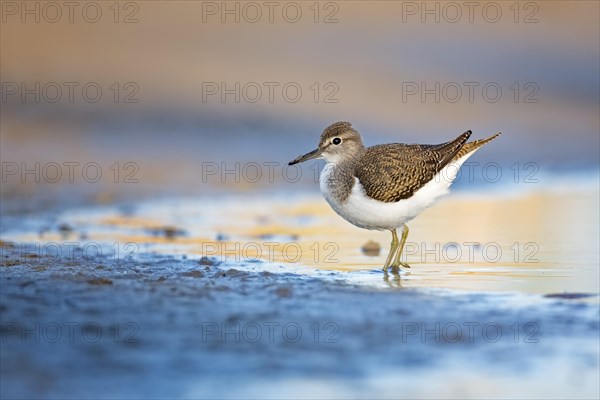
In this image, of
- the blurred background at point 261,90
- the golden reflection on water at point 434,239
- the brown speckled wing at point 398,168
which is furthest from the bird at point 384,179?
the blurred background at point 261,90

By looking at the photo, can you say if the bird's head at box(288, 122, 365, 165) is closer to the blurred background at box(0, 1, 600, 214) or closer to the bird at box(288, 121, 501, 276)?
the bird at box(288, 121, 501, 276)

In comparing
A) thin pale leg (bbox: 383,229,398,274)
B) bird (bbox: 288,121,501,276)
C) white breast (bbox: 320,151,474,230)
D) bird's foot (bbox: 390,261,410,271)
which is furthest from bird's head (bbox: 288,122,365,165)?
bird's foot (bbox: 390,261,410,271)

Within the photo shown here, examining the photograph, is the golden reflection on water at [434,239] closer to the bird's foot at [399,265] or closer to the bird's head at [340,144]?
the bird's foot at [399,265]

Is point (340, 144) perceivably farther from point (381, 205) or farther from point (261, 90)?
point (261, 90)

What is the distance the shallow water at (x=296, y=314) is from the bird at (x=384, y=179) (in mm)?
446

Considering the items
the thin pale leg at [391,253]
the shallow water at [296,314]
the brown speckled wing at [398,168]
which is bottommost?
the shallow water at [296,314]

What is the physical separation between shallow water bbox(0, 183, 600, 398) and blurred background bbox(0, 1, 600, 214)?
383 cm

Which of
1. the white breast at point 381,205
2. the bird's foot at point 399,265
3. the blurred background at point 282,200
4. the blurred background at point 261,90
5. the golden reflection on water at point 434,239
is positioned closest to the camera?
the blurred background at point 282,200

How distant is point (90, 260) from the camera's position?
30.7 feet

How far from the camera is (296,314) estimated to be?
688 centimetres

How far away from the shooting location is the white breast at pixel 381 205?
948cm

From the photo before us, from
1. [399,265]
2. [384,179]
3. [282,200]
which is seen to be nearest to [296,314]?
[399,265]

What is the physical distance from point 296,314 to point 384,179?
2.96m

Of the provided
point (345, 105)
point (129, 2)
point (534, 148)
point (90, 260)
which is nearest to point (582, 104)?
point (534, 148)
